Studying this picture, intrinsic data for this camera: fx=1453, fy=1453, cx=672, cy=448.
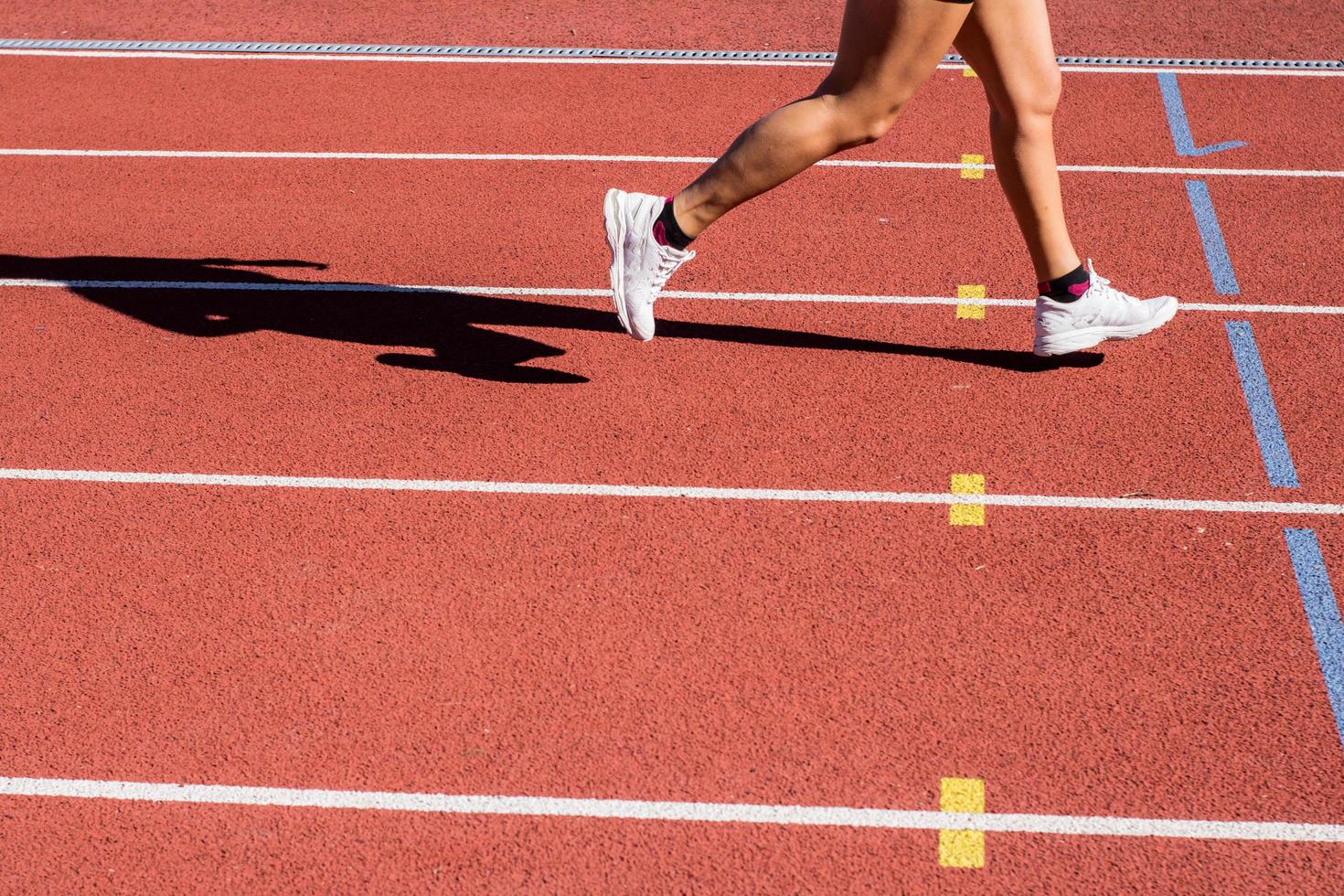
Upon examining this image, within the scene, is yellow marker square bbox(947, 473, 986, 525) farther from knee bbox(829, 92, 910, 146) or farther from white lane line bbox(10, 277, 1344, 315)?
white lane line bbox(10, 277, 1344, 315)

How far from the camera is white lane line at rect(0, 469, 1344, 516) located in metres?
3.99

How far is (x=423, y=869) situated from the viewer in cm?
294

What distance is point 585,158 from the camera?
6516mm

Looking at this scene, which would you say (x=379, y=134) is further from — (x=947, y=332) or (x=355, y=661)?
(x=355, y=661)

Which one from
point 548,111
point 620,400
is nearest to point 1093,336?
point 620,400

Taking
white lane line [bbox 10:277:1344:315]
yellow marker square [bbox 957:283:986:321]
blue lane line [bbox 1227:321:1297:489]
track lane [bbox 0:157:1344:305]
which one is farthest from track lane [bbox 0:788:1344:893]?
track lane [bbox 0:157:1344:305]

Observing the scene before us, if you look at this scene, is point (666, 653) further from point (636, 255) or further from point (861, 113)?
point (861, 113)

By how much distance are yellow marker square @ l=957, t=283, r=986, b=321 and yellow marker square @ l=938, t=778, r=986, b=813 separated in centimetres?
230

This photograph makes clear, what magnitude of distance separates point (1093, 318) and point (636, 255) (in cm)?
142

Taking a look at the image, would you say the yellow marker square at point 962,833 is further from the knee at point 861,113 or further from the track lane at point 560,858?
the knee at point 861,113

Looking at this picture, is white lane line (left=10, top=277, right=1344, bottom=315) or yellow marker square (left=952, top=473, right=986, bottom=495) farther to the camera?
white lane line (left=10, top=277, right=1344, bottom=315)

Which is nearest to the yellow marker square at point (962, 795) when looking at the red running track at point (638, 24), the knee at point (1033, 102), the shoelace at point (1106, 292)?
the shoelace at point (1106, 292)

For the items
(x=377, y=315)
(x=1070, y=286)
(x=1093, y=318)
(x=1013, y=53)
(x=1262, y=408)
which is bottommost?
(x=1262, y=408)

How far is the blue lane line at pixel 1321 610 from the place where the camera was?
3320 millimetres
